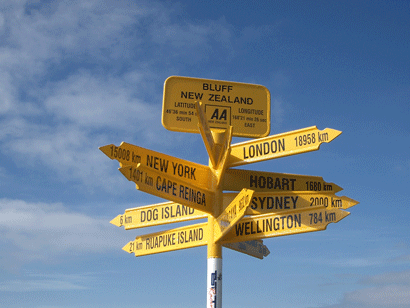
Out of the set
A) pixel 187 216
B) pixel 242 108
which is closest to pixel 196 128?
pixel 242 108

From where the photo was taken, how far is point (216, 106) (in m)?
9.02

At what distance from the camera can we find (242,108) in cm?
915

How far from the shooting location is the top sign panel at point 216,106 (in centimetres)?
891

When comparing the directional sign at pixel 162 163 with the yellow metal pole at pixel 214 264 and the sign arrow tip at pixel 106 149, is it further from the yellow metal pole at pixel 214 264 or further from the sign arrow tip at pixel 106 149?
the yellow metal pole at pixel 214 264

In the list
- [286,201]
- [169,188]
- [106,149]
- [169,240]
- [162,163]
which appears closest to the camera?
[106,149]

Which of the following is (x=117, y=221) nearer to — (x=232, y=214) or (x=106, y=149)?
(x=106, y=149)

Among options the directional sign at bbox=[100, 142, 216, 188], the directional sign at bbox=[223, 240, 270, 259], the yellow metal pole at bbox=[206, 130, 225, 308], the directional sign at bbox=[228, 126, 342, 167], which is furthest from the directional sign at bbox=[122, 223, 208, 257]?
the directional sign at bbox=[228, 126, 342, 167]

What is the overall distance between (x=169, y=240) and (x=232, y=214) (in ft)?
6.25

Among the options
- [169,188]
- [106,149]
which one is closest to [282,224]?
[169,188]

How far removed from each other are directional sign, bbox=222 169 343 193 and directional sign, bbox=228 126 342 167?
0.25 m

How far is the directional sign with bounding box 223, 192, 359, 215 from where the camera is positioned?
27.2 ft

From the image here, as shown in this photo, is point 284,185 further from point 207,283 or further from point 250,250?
point 207,283

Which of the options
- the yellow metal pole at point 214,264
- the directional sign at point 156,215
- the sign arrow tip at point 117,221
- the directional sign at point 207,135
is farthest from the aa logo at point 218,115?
the sign arrow tip at point 117,221

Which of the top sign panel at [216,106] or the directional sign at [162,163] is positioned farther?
the top sign panel at [216,106]
